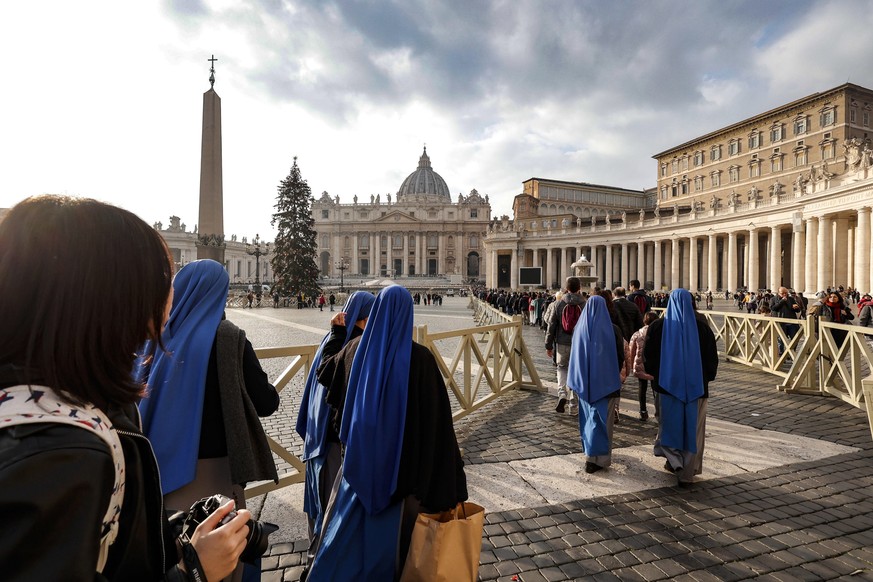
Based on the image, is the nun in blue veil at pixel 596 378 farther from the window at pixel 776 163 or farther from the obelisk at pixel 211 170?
the window at pixel 776 163

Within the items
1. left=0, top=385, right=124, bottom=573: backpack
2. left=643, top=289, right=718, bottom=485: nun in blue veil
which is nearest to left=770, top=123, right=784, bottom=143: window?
left=643, top=289, right=718, bottom=485: nun in blue veil

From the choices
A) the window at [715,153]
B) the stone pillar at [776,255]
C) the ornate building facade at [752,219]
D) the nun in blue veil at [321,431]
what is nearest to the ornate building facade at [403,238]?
the ornate building facade at [752,219]

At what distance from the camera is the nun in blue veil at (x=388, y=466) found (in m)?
2.37

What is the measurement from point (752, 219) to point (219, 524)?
4313cm

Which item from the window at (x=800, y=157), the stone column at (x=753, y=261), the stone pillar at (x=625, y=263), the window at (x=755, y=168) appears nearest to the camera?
the stone column at (x=753, y=261)

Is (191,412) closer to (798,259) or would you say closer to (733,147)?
(798,259)

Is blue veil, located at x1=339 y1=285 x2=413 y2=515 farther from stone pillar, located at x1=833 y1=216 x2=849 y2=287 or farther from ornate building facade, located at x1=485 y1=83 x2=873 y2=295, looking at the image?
stone pillar, located at x1=833 y1=216 x2=849 y2=287

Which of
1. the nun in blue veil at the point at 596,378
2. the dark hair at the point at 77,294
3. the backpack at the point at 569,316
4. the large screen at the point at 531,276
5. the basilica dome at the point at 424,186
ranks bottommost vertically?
the nun in blue veil at the point at 596,378

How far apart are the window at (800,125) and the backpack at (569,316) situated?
52.5 m

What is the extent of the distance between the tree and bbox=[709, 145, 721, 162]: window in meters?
46.7

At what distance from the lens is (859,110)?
4228 centimetres

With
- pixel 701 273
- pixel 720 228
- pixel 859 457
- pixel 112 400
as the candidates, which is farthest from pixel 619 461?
pixel 701 273

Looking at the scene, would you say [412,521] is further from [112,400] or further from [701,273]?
[701,273]

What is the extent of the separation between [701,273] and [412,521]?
174 feet
